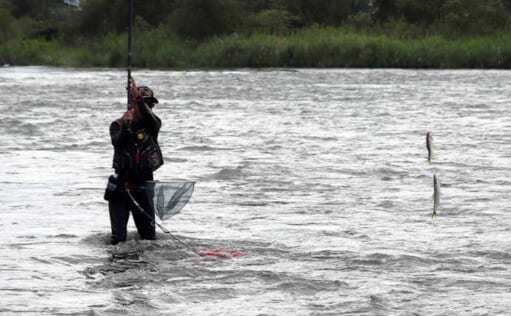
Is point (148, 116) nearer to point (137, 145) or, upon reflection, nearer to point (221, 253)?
point (137, 145)

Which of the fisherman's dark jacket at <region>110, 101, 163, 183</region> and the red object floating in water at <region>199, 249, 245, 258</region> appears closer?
the fisherman's dark jacket at <region>110, 101, 163, 183</region>

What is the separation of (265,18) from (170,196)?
5882 centimetres

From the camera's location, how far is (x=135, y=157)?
46.0 feet

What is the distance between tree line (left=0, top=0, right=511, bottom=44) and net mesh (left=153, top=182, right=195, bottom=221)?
52.1 meters

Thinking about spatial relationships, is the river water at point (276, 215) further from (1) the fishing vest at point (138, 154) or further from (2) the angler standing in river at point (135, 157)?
(1) the fishing vest at point (138, 154)

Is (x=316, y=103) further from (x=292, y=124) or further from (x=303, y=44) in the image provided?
(x=303, y=44)

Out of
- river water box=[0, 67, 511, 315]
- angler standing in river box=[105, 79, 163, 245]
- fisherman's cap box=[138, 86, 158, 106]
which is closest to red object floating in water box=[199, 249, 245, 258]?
river water box=[0, 67, 511, 315]

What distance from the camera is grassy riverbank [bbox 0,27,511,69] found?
57.4m

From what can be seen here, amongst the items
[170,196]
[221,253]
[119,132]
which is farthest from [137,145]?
[221,253]

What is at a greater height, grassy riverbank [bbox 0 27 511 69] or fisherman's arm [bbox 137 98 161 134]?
fisherman's arm [bbox 137 98 161 134]

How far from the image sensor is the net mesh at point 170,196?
554 inches

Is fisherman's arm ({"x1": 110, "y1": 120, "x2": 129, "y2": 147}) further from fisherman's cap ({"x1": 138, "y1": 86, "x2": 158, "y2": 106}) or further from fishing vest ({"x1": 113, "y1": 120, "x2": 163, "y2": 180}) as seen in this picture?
fisherman's cap ({"x1": 138, "y1": 86, "x2": 158, "y2": 106})

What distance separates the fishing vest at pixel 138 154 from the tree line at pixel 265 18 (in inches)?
2052

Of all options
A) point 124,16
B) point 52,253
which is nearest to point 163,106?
point 52,253
